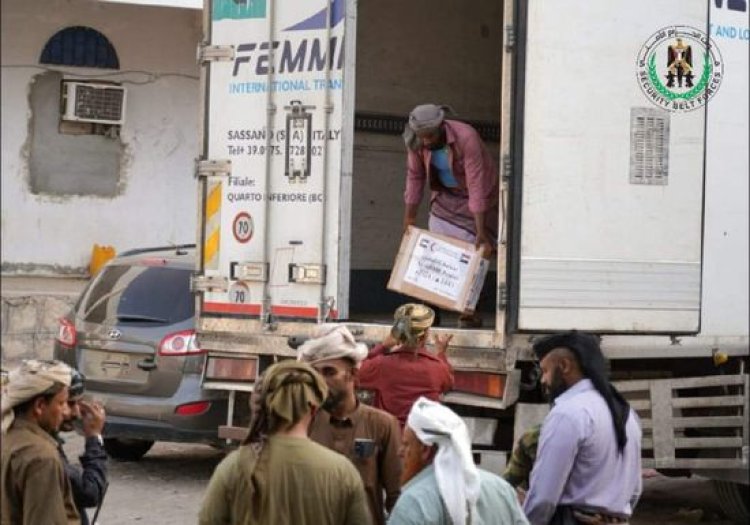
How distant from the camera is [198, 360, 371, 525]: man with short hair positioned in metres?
4.41

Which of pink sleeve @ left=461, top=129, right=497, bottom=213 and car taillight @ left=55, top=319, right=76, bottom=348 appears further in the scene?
car taillight @ left=55, top=319, right=76, bottom=348

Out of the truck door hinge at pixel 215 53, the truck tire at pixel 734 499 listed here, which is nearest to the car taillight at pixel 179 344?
the truck door hinge at pixel 215 53

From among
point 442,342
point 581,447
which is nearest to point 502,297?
point 442,342

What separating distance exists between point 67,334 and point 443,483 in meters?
6.78

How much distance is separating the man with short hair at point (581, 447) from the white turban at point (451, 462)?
2.85 feet

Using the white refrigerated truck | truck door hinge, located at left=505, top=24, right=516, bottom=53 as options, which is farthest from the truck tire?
truck door hinge, located at left=505, top=24, right=516, bottom=53

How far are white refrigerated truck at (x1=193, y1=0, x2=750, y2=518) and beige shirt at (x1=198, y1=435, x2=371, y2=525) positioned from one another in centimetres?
347

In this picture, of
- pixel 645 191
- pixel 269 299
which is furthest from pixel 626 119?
pixel 269 299

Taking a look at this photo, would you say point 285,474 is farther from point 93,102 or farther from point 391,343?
point 93,102

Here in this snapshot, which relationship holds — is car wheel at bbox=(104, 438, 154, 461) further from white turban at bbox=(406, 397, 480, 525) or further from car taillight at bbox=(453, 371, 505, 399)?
white turban at bbox=(406, 397, 480, 525)

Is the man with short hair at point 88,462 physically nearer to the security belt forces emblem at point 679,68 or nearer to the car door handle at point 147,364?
the security belt forces emblem at point 679,68

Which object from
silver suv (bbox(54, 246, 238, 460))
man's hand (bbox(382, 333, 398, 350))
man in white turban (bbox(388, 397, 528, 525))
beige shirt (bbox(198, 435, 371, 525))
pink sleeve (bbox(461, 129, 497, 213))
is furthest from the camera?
silver suv (bbox(54, 246, 238, 460))

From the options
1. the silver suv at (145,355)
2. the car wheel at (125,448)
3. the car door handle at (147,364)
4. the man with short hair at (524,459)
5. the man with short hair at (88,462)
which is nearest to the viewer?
the man with short hair at (88,462)

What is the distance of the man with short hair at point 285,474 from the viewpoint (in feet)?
14.5
